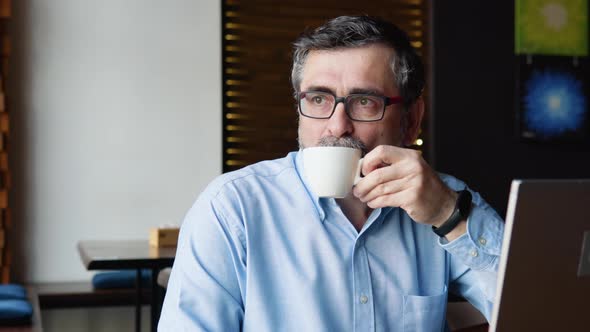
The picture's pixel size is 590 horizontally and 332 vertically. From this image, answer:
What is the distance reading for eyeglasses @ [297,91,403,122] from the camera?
4.43 ft

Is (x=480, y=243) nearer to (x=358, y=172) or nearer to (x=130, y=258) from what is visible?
(x=358, y=172)

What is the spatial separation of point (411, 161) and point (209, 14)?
3.27 metres

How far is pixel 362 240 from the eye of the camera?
1.35 m

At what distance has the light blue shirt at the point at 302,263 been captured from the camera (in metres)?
1.23

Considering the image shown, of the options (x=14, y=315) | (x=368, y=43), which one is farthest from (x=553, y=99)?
(x=368, y=43)

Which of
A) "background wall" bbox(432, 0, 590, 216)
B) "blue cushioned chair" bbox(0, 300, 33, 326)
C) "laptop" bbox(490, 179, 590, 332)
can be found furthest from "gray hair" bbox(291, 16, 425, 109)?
"background wall" bbox(432, 0, 590, 216)

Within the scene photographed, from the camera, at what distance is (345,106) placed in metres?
1.35

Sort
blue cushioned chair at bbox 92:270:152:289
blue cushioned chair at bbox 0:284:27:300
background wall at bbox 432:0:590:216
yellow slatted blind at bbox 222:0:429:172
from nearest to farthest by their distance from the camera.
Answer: blue cushioned chair at bbox 0:284:27:300
blue cushioned chair at bbox 92:270:152:289
yellow slatted blind at bbox 222:0:429:172
background wall at bbox 432:0:590:216

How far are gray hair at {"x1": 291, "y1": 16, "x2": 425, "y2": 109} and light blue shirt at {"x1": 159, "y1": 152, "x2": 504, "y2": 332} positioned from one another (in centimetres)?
Answer: 21

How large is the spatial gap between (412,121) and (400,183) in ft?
1.27

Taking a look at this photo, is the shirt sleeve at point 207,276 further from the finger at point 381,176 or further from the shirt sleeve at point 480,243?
the shirt sleeve at point 480,243

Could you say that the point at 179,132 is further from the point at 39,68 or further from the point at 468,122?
the point at 468,122

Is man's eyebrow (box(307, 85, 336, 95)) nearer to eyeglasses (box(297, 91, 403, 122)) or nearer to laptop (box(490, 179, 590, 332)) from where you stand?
eyeglasses (box(297, 91, 403, 122))

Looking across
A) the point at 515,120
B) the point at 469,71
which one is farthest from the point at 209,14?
the point at 515,120
